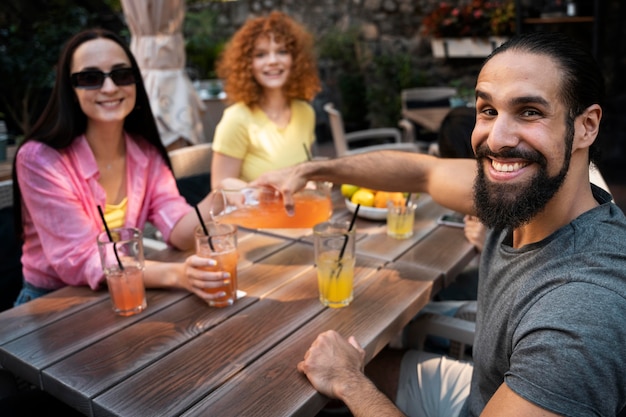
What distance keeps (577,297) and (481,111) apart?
455 millimetres

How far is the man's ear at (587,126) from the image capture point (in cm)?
112

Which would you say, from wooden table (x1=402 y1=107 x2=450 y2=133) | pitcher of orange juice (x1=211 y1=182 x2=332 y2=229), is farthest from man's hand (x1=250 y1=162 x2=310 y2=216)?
wooden table (x1=402 y1=107 x2=450 y2=133)

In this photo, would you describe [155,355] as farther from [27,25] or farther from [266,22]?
[27,25]

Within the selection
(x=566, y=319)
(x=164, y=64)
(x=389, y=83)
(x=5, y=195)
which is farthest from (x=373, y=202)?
(x=389, y=83)

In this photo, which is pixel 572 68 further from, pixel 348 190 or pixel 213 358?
pixel 348 190

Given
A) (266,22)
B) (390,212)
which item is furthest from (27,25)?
(390,212)

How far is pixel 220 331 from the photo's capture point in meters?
1.45

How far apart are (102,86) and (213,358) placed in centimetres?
116

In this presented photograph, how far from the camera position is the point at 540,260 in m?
1.13

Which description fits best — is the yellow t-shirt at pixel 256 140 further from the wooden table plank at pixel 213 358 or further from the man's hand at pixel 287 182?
the wooden table plank at pixel 213 358

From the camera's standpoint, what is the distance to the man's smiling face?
1.09m

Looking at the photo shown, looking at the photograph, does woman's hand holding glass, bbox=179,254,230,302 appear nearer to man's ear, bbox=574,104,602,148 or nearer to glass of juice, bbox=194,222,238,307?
glass of juice, bbox=194,222,238,307

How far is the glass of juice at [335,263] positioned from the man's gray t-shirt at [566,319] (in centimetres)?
43

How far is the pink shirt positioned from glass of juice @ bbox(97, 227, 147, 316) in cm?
14
